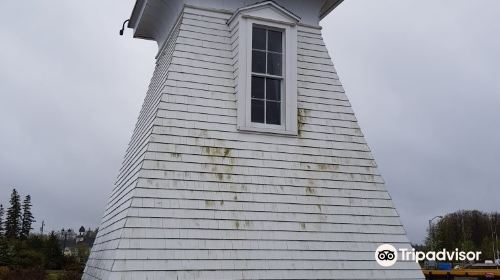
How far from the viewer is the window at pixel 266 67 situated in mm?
8531

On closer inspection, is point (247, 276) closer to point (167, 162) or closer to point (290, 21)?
point (167, 162)

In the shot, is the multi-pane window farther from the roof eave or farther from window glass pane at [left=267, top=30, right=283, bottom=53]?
the roof eave

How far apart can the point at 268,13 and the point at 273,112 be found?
175cm

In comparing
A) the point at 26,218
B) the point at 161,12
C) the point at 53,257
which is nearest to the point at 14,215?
the point at 26,218

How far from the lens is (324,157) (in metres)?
8.66

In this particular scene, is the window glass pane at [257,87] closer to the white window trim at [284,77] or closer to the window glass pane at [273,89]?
the window glass pane at [273,89]

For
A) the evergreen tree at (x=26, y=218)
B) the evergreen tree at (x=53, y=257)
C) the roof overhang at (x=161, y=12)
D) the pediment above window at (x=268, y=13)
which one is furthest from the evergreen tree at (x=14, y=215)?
the pediment above window at (x=268, y=13)

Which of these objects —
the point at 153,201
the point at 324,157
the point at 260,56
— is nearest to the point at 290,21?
the point at 260,56

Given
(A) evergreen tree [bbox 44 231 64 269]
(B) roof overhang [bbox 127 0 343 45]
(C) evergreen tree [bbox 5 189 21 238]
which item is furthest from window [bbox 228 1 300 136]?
(C) evergreen tree [bbox 5 189 21 238]

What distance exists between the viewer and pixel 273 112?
8.79m

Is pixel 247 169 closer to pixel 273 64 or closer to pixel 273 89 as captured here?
pixel 273 89

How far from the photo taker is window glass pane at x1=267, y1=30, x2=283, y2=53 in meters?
9.02

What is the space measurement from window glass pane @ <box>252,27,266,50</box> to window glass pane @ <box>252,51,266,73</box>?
0.35 feet

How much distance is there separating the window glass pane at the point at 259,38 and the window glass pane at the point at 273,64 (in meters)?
0.20
